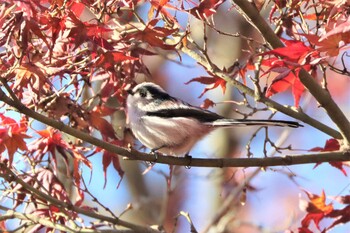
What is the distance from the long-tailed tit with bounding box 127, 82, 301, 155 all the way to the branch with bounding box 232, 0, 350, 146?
631 millimetres

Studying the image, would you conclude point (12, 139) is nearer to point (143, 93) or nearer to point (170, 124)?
point (170, 124)

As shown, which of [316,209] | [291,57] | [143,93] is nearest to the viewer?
[291,57]

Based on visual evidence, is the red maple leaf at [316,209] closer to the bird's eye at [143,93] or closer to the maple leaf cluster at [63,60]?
the maple leaf cluster at [63,60]

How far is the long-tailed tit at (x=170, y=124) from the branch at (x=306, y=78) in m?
0.63

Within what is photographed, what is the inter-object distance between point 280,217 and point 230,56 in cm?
188

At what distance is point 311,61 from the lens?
2.09 m

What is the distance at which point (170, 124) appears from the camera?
311 cm

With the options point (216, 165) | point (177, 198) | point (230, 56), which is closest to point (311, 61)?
point (216, 165)

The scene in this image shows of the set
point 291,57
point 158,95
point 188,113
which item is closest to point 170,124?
point 188,113

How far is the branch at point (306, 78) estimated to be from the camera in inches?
92.3

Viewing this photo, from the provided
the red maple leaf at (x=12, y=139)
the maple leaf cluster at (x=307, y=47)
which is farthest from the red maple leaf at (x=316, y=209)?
the red maple leaf at (x=12, y=139)

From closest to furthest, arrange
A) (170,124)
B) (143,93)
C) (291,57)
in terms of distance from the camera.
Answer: (291,57)
(170,124)
(143,93)

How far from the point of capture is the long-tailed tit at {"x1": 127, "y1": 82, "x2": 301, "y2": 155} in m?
3.07

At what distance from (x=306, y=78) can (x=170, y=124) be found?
36.6 inches
